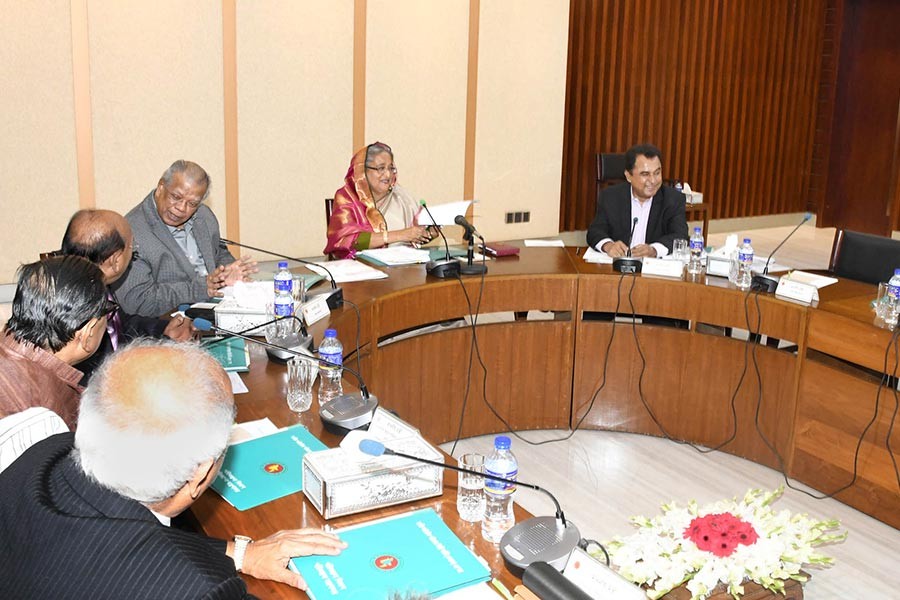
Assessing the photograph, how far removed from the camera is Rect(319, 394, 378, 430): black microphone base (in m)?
2.07

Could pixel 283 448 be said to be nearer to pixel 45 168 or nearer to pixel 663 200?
pixel 663 200

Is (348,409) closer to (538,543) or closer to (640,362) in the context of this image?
(538,543)

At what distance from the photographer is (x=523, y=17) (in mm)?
7359

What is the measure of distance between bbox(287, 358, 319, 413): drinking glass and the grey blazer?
951 millimetres

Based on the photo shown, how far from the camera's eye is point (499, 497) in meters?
1.66

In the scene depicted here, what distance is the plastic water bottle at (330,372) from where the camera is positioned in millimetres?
2314

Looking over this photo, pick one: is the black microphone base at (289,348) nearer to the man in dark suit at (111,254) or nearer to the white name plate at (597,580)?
the man in dark suit at (111,254)

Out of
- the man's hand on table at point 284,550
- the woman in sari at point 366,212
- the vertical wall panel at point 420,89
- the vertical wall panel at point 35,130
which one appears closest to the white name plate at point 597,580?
the man's hand on table at point 284,550

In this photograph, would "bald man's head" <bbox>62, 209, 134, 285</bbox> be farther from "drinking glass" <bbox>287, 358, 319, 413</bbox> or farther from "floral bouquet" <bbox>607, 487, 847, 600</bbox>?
"floral bouquet" <bbox>607, 487, 847, 600</bbox>

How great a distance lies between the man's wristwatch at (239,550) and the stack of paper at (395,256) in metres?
2.33

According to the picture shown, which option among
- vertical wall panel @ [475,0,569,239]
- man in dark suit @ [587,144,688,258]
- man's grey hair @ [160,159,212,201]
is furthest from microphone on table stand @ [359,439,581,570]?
vertical wall panel @ [475,0,569,239]

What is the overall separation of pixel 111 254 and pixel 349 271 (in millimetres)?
1181

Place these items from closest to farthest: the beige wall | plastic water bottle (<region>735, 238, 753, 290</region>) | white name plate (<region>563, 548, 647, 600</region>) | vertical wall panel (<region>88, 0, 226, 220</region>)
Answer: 1. white name plate (<region>563, 548, 647, 600</region>)
2. plastic water bottle (<region>735, 238, 753, 290</region>)
3. the beige wall
4. vertical wall panel (<region>88, 0, 226, 220</region>)

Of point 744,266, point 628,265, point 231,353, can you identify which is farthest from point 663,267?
point 231,353
